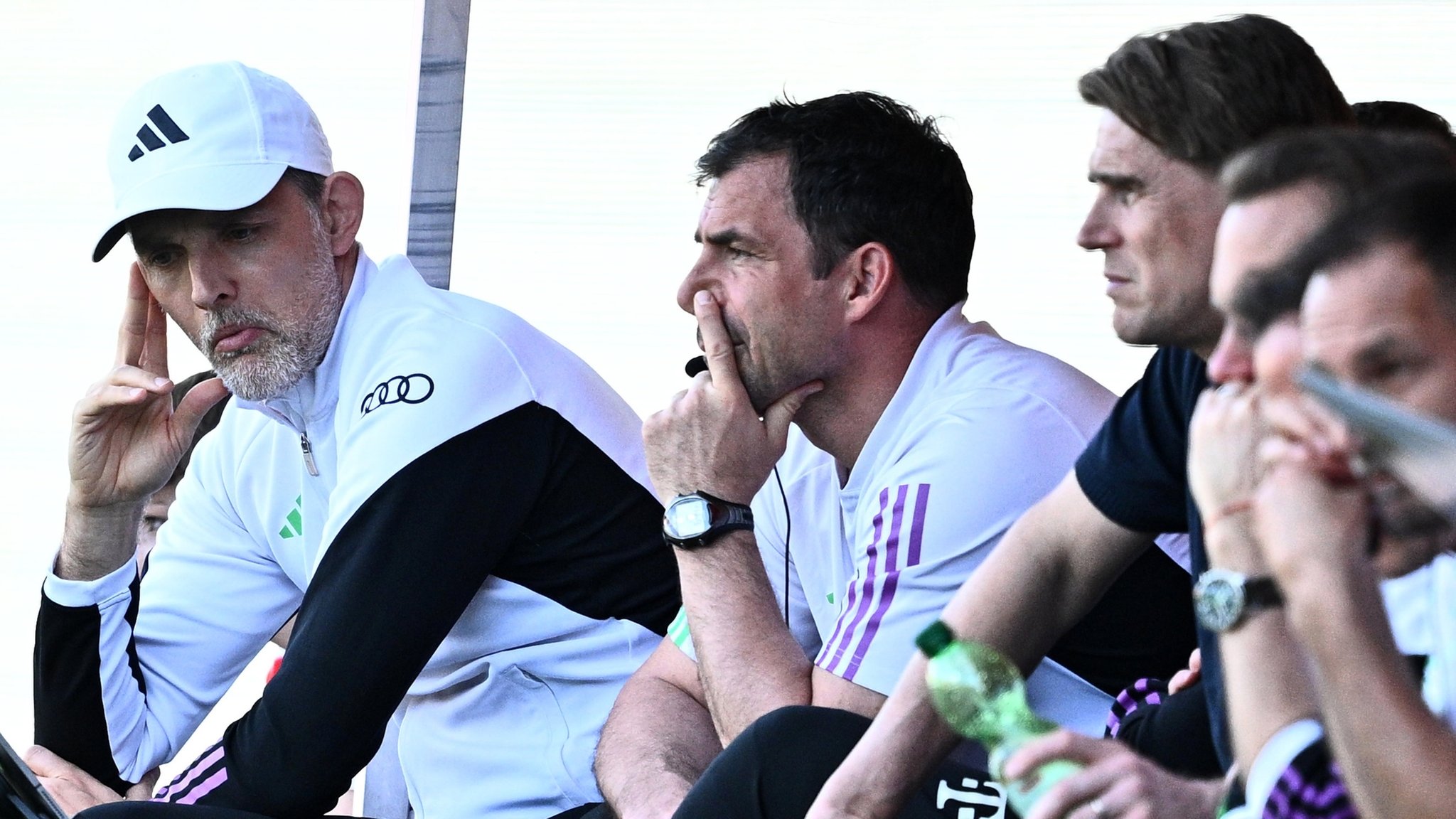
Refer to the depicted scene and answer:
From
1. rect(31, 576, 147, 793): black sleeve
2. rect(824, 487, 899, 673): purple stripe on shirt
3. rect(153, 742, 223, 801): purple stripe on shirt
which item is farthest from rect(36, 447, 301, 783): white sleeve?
rect(824, 487, 899, 673): purple stripe on shirt

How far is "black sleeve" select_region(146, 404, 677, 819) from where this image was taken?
2119mm

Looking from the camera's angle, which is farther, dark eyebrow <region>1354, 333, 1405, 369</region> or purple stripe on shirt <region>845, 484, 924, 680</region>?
purple stripe on shirt <region>845, 484, 924, 680</region>

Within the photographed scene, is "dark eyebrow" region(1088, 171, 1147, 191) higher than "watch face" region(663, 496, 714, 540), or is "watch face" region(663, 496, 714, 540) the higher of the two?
"dark eyebrow" region(1088, 171, 1147, 191)

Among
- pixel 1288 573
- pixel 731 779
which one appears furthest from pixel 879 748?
pixel 1288 573

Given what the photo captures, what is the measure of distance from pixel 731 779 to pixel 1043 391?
692 millimetres

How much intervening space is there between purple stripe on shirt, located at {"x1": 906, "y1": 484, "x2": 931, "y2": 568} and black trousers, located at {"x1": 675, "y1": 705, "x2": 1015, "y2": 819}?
307mm

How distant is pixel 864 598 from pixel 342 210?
43.6 inches

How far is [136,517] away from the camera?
2.69 m

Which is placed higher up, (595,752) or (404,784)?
(595,752)

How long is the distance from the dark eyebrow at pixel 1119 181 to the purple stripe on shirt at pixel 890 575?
0.40 metres

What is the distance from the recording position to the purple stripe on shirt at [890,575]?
6.20ft

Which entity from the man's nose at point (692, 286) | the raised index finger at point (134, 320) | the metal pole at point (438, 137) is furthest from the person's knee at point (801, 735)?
the raised index finger at point (134, 320)

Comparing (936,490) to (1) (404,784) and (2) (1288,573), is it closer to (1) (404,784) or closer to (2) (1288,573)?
(2) (1288,573)

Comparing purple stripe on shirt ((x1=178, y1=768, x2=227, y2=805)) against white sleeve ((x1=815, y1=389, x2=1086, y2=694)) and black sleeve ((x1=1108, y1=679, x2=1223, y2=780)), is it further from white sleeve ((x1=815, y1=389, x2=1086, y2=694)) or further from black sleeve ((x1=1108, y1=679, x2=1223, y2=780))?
black sleeve ((x1=1108, y1=679, x2=1223, y2=780))
